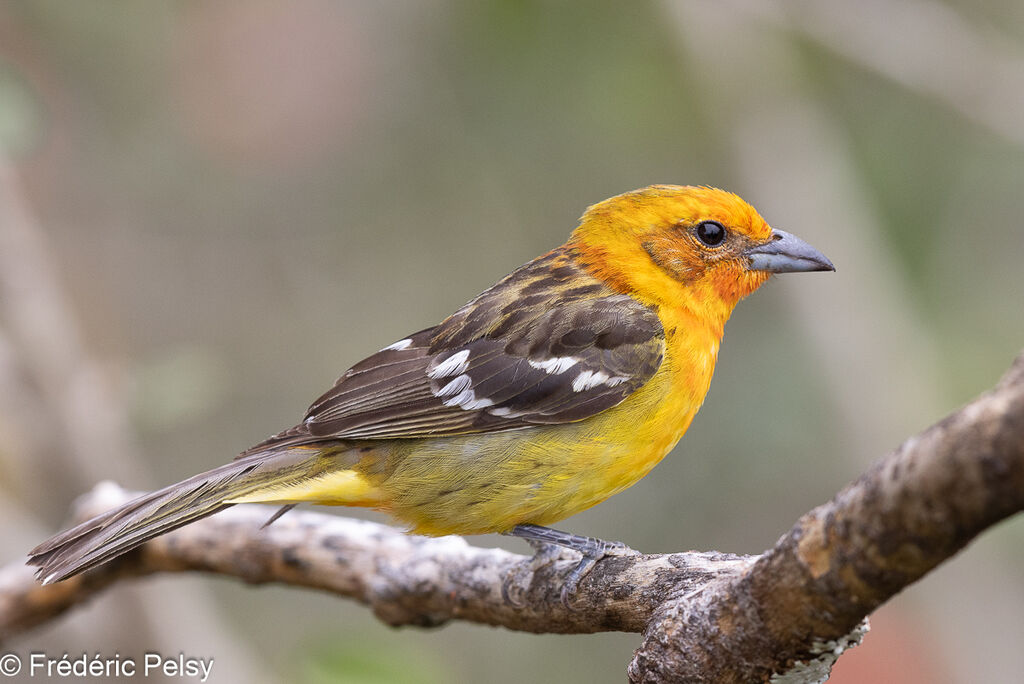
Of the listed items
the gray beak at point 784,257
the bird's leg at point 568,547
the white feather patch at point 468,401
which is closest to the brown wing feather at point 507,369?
the white feather patch at point 468,401

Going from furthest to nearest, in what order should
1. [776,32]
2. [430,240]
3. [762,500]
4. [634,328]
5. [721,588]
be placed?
1. [430,240]
2. [762,500]
3. [776,32]
4. [634,328]
5. [721,588]

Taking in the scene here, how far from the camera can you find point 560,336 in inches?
161

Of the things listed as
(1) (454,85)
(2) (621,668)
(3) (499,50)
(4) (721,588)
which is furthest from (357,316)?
(4) (721,588)

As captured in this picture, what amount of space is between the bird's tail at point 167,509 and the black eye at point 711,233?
6.01ft

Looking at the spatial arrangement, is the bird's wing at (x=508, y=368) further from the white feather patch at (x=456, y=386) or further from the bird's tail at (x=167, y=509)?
the bird's tail at (x=167, y=509)

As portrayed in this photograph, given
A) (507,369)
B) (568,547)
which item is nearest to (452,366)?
(507,369)

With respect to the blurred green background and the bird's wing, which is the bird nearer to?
the bird's wing

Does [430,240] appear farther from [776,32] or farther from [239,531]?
[239,531]

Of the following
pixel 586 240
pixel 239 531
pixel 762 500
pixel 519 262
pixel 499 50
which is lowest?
pixel 762 500

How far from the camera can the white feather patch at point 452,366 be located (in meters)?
4.08

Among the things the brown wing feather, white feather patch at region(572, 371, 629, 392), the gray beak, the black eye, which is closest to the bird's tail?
the brown wing feather

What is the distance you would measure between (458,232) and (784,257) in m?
3.79

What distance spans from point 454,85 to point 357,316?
6.23 ft

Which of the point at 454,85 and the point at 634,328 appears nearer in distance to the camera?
the point at 634,328
